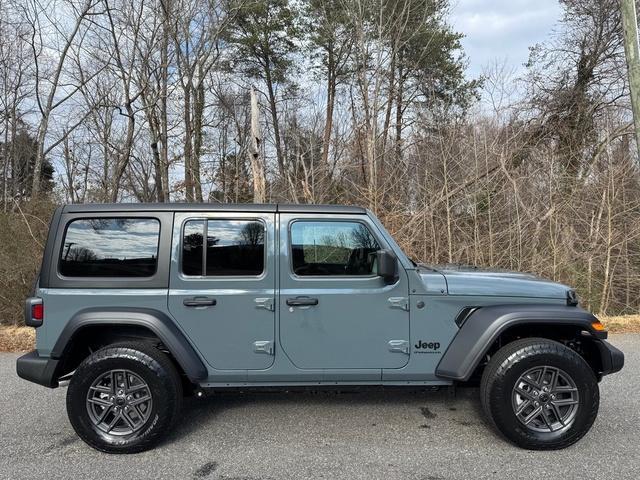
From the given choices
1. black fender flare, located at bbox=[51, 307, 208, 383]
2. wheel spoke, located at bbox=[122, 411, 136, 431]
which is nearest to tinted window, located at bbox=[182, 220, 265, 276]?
black fender flare, located at bbox=[51, 307, 208, 383]

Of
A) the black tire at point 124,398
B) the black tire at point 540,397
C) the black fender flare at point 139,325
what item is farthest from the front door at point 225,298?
the black tire at point 540,397

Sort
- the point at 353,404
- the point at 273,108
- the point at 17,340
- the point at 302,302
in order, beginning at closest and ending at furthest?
1. the point at 302,302
2. the point at 353,404
3. the point at 17,340
4. the point at 273,108

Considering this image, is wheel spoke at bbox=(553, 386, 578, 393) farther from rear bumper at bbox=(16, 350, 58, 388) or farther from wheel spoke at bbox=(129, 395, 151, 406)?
rear bumper at bbox=(16, 350, 58, 388)

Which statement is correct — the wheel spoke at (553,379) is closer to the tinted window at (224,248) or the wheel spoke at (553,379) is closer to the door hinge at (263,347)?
the door hinge at (263,347)

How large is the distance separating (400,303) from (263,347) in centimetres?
107

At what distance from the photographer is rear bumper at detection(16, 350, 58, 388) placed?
3475mm

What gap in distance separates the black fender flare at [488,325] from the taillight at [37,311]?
2944mm

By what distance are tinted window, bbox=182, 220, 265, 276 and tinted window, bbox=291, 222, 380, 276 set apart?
0.29 m

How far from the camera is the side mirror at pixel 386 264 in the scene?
3.43 metres

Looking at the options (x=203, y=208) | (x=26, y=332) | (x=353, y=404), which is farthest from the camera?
(x=26, y=332)

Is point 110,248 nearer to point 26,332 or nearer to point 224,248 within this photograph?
point 224,248

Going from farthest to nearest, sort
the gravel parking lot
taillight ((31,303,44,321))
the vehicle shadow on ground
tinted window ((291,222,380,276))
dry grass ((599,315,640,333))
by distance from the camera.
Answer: dry grass ((599,315,640,333))
the vehicle shadow on ground
tinted window ((291,222,380,276))
taillight ((31,303,44,321))
the gravel parking lot

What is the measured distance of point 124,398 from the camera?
137 inches

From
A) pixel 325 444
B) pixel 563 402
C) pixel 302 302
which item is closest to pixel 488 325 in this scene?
pixel 563 402
